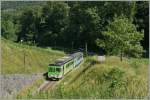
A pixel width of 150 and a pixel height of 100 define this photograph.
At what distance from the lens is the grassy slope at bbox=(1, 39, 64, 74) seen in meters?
49.9

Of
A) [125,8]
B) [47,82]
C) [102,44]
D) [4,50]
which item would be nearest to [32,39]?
[125,8]

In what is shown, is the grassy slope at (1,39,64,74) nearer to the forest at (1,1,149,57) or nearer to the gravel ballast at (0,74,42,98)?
the gravel ballast at (0,74,42,98)

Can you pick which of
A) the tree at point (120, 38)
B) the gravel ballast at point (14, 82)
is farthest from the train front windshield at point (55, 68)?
the tree at point (120, 38)

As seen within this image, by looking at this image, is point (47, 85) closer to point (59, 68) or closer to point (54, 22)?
point (59, 68)

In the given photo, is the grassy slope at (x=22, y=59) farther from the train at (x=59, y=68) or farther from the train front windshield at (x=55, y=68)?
the train front windshield at (x=55, y=68)

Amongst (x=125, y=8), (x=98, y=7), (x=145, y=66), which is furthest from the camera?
(x=98, y=7)

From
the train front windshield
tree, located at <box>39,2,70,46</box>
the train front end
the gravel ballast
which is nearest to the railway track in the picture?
the train front end

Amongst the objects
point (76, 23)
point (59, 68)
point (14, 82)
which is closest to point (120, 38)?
point (59, 68)

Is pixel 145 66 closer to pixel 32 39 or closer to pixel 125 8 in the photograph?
pixel 125 8

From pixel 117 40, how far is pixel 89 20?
28892mm

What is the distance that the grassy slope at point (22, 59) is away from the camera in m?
49.9

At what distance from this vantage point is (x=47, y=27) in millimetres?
87312

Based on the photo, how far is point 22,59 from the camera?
5409 centimetres

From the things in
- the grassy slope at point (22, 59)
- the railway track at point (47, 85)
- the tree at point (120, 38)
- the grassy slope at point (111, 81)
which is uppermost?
the tree at point (120, 38)
